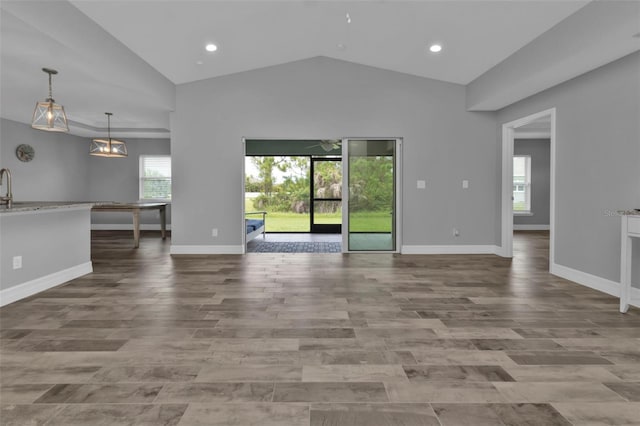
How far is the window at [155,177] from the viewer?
9539 millimetres

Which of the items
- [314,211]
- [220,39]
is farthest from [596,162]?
[314,211]

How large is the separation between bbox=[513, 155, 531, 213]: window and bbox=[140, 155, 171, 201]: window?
29.5 ft

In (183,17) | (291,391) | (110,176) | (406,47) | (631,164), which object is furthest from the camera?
(110,176)

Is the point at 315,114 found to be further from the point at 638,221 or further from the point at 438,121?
the point at 638,221

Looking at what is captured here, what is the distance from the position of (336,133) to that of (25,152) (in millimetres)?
6417

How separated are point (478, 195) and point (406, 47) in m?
2.66

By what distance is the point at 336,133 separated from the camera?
6184mm

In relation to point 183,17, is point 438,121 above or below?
below

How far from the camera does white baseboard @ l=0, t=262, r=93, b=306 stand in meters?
3.41

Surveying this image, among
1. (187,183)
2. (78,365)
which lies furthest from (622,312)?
(187,183)

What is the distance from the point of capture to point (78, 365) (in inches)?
86.0

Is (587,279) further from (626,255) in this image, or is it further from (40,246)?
(40,246)

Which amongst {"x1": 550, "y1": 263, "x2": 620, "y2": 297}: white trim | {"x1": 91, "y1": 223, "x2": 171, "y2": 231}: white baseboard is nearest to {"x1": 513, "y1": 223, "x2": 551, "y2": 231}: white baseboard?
{"x1": 550, "y1": 263, "x2": 620, "y2": 297}: white trim

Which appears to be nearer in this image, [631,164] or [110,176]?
[631,164]
